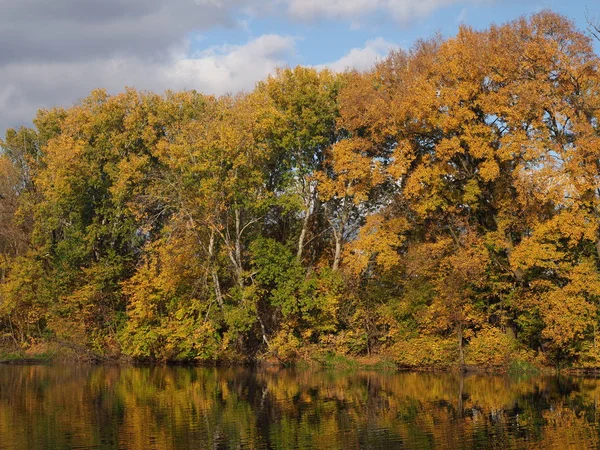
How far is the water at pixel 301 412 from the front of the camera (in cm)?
1962

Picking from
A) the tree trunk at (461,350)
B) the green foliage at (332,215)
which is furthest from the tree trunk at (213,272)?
the tree trunk at (461,350)

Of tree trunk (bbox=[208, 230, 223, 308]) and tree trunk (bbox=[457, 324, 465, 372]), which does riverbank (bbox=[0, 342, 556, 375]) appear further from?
tree trunk (bbox=[208, 230, 223, 308])

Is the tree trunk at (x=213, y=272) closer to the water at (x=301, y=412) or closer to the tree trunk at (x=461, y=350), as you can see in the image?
the water at (x=301, y=412)

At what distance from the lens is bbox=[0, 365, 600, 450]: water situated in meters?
19.6

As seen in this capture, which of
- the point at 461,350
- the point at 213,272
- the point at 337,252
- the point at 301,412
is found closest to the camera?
the point at 301,412

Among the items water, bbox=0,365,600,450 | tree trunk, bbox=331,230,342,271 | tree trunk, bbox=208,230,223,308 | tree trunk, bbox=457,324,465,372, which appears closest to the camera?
water, bbox=0,365,600,450

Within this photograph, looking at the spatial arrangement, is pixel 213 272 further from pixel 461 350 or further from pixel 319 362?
pixel 461 350

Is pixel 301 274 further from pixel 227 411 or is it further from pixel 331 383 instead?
pixel 227 411

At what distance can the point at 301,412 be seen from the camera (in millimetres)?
25016

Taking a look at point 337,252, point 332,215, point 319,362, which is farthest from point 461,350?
point 332,215

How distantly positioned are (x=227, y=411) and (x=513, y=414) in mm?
9226

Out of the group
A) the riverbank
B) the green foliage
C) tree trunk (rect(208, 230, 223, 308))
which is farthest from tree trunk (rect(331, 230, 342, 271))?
tree trunk (rect(208, 230, 223, 308))

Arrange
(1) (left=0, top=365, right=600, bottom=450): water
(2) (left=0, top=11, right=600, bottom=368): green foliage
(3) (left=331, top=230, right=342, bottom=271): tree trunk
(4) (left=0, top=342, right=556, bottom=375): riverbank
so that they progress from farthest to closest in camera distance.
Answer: (3) (left=331, top=230, right=342, bottom=271): tree trunk, (4) (left=0, top=342, right=556, bottom=375): riverbank, (2) (left=0, top=11, right=600, bottom=368): green foliage, (1) (left=0, top=365, right=600, bottom=450): water

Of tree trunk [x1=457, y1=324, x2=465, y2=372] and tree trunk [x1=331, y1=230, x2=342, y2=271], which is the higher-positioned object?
tree trunk [x1=331, y1=230, x2=342, y2=271]
